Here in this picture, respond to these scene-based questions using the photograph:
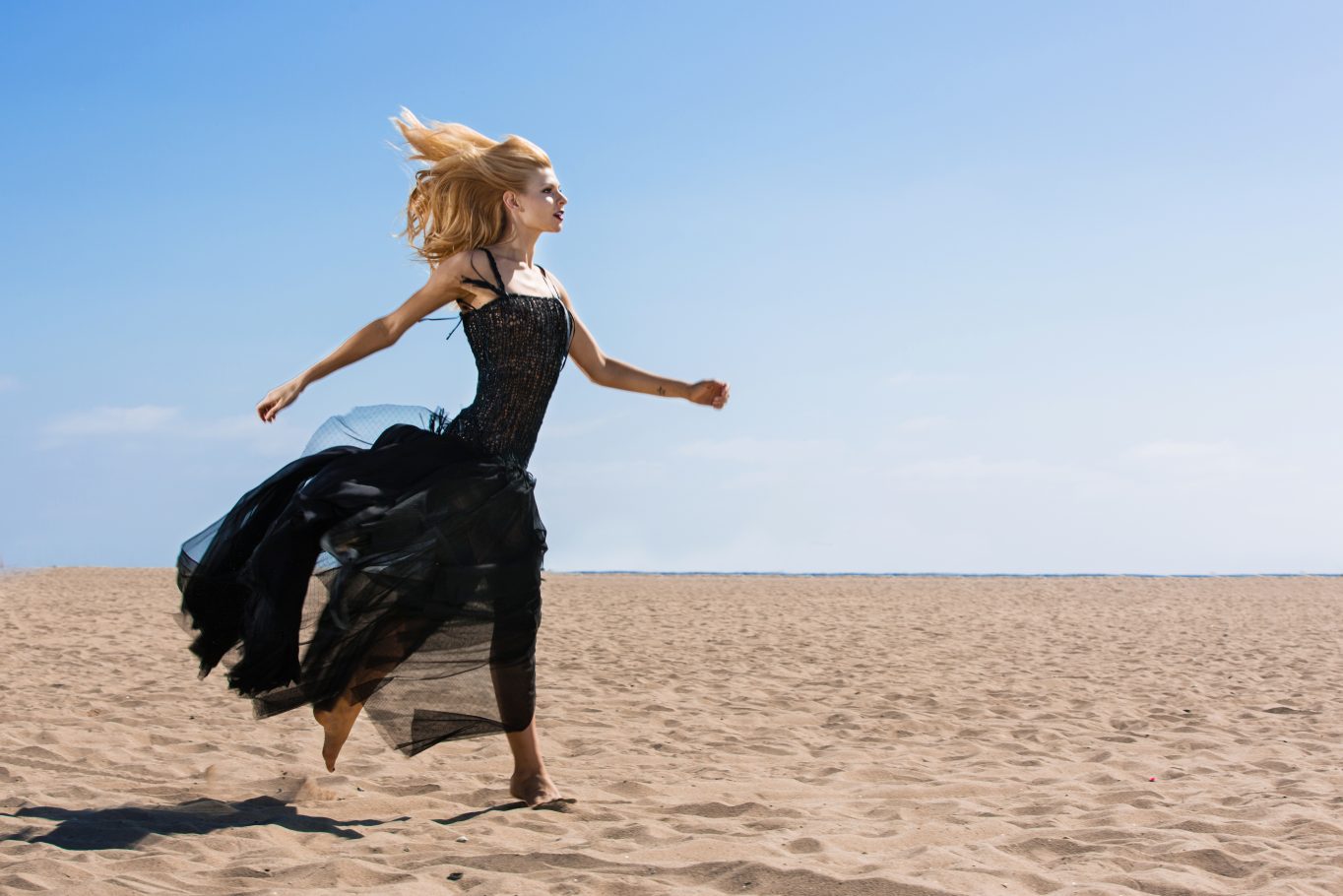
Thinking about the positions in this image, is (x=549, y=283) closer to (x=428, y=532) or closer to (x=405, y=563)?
(x=428, y=532)

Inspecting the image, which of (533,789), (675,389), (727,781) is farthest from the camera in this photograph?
(727,781)

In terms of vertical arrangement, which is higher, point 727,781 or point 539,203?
point 539,203

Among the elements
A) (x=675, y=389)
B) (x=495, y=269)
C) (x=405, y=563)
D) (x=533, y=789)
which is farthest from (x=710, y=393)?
(x=533, y=789)

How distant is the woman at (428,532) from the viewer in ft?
12.8

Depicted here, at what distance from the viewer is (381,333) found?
14.0ft

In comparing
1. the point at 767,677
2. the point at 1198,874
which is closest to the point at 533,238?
the point at 1198,874

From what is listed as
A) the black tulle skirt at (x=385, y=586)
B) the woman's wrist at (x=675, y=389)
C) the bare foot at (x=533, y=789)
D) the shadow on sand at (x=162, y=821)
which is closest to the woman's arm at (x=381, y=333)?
the black tulle skirt at (x=385, y=586)

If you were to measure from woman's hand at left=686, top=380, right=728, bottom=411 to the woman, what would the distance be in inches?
21.5

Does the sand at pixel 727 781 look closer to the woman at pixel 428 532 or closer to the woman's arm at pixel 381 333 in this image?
the woman at pixel 428 532

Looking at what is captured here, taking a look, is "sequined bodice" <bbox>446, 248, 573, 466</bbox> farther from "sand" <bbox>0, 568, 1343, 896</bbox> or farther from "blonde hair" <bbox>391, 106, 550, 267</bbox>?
"sand" <bbox>0, 568, 1343, 896</bbox>

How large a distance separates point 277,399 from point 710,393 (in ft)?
5.80

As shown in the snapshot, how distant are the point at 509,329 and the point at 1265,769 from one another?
4.27 m

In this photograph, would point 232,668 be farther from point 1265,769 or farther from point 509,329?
point 1265,769

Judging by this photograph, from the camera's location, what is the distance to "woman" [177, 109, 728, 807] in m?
3.89
